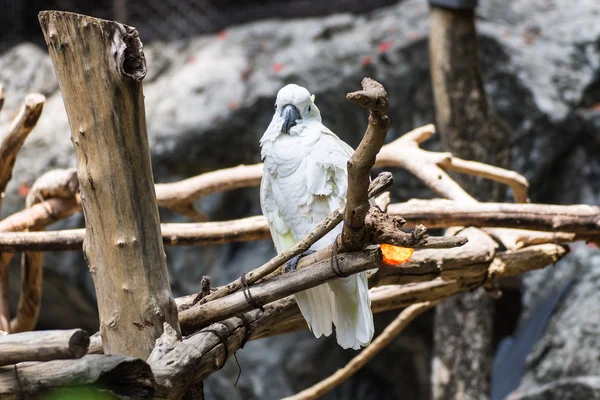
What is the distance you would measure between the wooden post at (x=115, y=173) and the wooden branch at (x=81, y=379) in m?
0.22

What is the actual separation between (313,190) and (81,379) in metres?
0.87

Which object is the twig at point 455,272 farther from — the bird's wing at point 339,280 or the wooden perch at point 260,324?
the bird's wing at point 339,280

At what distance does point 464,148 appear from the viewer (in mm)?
3564

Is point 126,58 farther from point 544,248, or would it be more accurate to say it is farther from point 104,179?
point 544,248

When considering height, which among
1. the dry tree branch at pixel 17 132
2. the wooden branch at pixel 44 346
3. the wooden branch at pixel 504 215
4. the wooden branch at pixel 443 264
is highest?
the dry tree branch at pixel 17 132

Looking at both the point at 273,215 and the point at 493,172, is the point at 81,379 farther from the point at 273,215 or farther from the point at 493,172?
the point at 493,172

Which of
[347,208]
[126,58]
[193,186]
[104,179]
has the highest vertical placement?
[126,58]

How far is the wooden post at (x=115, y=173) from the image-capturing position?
134 cm

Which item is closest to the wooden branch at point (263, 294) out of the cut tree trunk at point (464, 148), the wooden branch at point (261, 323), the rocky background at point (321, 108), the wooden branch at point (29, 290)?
the wooden branch at point (261, 323)

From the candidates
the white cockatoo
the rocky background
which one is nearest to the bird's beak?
the white cockatoo

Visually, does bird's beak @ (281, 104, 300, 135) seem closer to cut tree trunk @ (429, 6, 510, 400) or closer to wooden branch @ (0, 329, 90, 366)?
wooden branch @ (0, 329, 90, 366)

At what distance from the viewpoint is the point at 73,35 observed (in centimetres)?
133

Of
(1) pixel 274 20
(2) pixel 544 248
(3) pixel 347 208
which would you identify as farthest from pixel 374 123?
(1) pixel 274 20

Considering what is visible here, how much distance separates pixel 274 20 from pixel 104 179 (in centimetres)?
407
